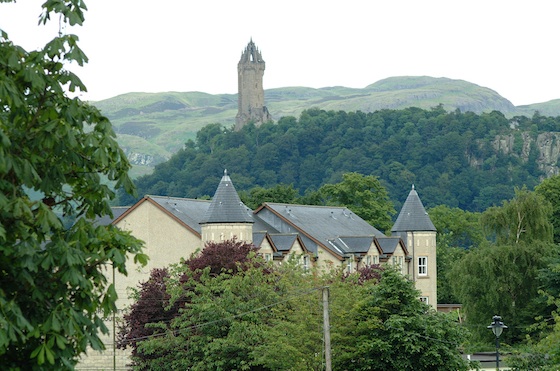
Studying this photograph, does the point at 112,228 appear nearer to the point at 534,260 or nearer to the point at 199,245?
the point at 199,245

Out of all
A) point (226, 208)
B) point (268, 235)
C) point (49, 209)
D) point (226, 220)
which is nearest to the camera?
point (49, 209)

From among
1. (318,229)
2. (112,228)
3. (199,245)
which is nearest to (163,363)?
(199,245)

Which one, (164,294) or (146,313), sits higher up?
(164,294)

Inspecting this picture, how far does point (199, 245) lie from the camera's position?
60375 millimetres

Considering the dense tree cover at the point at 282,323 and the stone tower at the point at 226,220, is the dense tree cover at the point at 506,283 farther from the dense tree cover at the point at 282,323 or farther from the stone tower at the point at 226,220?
the dense tree cover at the point at 282,323

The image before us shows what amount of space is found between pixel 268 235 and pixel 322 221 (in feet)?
40.8

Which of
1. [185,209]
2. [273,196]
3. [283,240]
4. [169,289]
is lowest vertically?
[273,196]

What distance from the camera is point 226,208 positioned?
60.0 m

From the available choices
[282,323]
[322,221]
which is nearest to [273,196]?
[322,221]

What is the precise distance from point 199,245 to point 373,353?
954 inches

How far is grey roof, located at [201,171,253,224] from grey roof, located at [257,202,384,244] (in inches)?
341

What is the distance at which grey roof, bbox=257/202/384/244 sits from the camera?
69750mm

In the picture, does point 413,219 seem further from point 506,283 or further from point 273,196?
point 273,196

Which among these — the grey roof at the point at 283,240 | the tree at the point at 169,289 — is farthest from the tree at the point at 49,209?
the grey roof at the point at 283,240
